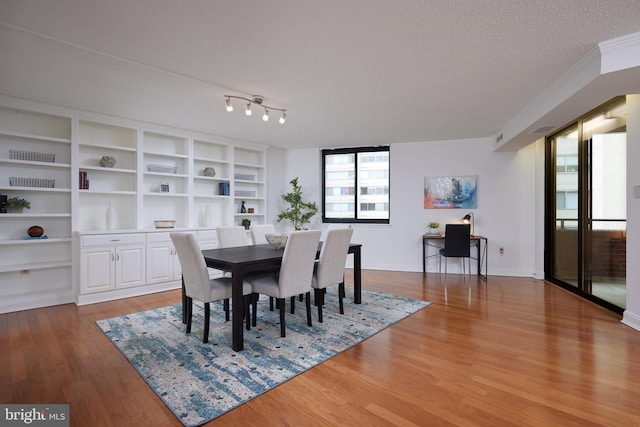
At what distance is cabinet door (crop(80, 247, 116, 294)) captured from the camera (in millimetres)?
3980

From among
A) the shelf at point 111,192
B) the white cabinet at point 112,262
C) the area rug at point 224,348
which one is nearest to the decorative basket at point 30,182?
the shelf at point 111,192

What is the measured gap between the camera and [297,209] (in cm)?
645

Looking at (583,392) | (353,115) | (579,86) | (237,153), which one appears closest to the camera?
(583,392)

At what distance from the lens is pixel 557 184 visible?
5.03 metres

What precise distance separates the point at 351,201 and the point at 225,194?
8.13 ft

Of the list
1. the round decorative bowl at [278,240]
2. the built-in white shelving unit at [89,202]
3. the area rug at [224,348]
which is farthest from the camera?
the built-in white shelving unit at [89,202]

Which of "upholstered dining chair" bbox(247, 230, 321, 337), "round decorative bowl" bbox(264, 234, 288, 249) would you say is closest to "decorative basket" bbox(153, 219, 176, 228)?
"round decorative bowl" bbox(264, 234, 288, 249)

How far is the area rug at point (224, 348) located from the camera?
6.61ft

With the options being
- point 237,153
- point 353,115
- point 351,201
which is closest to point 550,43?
point 353,115

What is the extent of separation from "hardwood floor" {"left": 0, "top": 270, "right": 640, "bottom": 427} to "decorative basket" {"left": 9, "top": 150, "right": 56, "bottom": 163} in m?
1.82

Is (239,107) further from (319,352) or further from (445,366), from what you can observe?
(445,366)

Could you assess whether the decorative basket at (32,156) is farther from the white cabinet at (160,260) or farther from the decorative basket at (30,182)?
the white cabinet at (160,260)

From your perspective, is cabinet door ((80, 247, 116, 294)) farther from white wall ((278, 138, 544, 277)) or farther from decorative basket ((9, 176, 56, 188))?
white wall ((278, 138, 544, 277))

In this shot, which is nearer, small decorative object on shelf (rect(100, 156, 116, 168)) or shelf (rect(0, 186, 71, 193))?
shelf (rect(0, 186, 71, 193))
